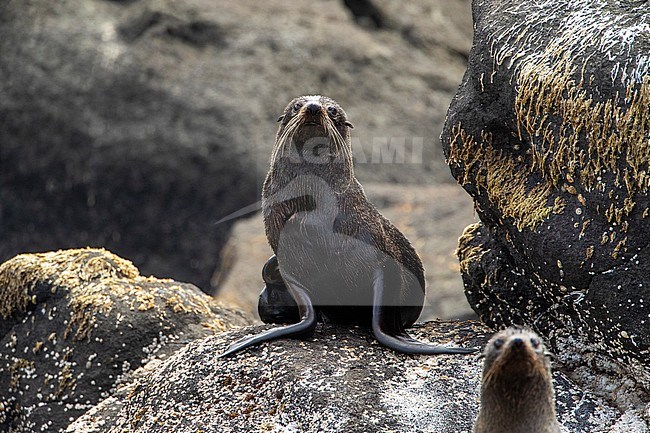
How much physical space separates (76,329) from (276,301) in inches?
59.2

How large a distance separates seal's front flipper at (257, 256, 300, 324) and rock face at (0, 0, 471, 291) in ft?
23.1

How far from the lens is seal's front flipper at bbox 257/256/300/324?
644 centimetres

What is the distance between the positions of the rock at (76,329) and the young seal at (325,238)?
1.10m

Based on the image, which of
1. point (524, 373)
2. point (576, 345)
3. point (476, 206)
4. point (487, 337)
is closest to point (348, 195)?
point (476, 206)

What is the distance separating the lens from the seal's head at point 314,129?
6.20 metres

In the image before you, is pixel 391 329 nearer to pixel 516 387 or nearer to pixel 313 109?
pixel 313 109

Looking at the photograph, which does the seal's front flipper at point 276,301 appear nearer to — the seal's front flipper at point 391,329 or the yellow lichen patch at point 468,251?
the seal's front flipper at point 391,329

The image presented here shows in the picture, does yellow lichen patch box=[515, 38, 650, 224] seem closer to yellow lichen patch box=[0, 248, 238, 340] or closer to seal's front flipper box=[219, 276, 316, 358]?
seal's front flipper box=[219, 276, 316, 358]

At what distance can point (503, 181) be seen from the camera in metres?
5.88

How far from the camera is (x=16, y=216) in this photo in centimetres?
1370

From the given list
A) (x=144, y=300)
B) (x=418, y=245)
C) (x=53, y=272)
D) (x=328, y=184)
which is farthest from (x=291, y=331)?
(x=418, y=245)

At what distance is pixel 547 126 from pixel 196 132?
8.91 meters

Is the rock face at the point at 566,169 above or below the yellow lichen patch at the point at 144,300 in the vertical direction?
above

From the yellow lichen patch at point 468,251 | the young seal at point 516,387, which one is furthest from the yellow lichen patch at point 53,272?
the young seal at point 516,387
